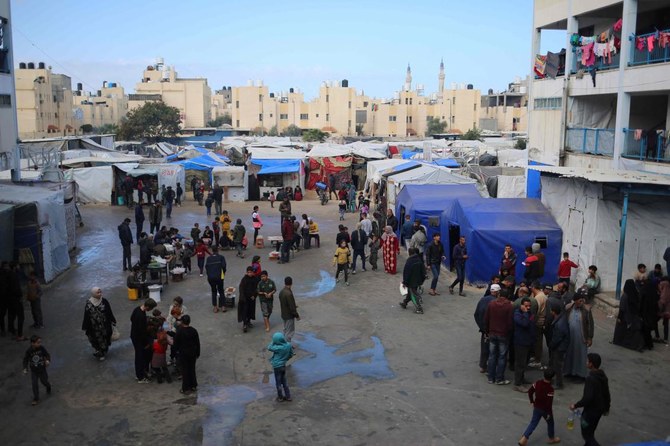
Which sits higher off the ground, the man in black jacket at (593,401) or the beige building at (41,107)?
the beige building at (41,107)

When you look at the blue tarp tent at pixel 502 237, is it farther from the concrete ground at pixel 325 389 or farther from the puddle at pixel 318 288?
the puddle at pixel 318 288

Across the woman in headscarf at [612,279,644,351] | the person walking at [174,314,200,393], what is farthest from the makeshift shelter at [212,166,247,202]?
the woman in headscarf at [612,279,644,351]

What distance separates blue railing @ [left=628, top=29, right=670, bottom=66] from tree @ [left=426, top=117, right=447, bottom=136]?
86.1 m

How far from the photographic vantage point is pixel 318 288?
16.4m

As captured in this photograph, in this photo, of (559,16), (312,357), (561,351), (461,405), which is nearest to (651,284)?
(561,351)

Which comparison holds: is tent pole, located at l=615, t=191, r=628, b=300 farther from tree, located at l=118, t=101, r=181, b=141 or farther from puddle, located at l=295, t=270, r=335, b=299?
tree, located at l=118, t=101, r=181, b=141

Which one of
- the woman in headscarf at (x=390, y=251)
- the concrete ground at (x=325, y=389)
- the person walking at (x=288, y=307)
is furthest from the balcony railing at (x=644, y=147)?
the person walking at (x=288, y=307)

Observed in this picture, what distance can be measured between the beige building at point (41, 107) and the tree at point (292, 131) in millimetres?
35972

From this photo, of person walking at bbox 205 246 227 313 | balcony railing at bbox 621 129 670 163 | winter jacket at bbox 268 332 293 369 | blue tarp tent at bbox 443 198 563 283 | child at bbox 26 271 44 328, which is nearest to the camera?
winter jacket at bbox 268 332 293 369

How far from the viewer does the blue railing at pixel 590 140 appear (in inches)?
750

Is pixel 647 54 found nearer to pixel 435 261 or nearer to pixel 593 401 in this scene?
pixel 435 261

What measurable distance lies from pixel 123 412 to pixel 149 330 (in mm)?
1622

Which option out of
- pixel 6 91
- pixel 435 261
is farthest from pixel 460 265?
pixel 6 91

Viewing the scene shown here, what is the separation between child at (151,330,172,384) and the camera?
10391 millimetres
